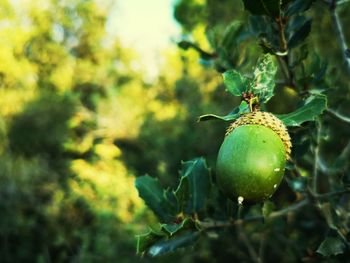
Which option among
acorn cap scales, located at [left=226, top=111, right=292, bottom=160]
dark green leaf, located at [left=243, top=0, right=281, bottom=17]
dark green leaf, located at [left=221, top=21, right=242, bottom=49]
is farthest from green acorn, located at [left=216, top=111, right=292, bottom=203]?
dark green leaf, located at [left=221, top=21, right=242, bottom=49]

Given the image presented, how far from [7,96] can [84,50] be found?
371 centimetres

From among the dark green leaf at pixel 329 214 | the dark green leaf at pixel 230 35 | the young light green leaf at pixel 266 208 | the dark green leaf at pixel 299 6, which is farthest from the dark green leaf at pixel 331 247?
the dark green leaf at pixel 230 35

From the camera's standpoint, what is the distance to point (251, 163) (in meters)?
1.20

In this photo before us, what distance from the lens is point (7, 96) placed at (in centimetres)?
1295

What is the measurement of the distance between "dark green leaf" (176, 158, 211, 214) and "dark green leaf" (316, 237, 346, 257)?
1.50 ft

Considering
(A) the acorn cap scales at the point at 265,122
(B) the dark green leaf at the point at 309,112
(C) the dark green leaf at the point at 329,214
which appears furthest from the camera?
(C) the dark green leaf at the point at 329,214

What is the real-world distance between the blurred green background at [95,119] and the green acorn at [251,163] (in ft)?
3.50

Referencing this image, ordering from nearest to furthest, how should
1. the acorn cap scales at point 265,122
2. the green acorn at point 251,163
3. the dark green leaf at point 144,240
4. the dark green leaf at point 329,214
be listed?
1. the green acorn at point 251,163
2. the acorn cap scales at point 265,122
3. the dark green leaf at point 144,240
4. the dark green leaf at point 329,214

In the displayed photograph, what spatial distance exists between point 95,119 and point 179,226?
8.42 metres

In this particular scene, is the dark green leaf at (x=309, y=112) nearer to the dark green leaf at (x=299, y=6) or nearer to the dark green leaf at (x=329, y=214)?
the dark green leaf at (x=299, y=6)

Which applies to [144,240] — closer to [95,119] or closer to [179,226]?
[179,226]

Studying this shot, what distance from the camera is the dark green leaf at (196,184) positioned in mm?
1837

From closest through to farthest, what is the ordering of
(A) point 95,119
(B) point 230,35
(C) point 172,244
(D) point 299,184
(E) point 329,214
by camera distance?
1. (C) point 172,244
2. (D) point 299,184
3. (E) point 329,214
4. (B) point 230,35
5. (A) point 95,119

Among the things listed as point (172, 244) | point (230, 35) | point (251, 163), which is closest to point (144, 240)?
point (172, 244)
